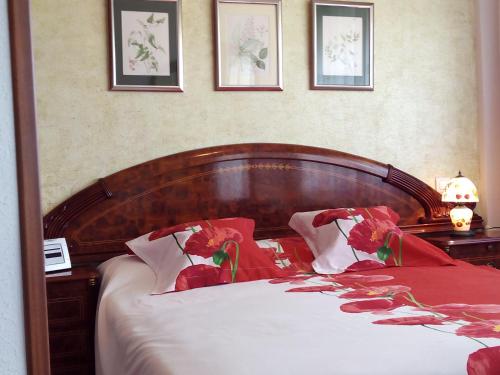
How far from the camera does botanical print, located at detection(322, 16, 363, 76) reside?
3.39 meters

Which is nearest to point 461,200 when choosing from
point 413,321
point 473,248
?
point 473,248

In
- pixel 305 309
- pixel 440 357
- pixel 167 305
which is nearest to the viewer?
pixel 440 357

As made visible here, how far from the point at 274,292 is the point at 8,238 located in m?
1.69

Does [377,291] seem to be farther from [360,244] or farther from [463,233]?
[463,233]

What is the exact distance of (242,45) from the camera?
10.6ft

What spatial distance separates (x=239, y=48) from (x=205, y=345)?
6.51ft

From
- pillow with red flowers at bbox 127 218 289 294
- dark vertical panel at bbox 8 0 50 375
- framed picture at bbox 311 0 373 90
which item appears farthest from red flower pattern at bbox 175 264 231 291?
dark vertical panel at bbox 8 0 50 375

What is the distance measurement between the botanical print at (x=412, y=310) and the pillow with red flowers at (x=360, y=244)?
0.14 meters

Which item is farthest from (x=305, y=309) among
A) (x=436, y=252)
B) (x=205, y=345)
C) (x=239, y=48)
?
(x=239, y=48)

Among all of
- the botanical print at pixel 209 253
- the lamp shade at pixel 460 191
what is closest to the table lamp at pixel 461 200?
the lamp shade at pixel 460 191

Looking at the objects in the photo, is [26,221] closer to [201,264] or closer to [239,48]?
[201,264]

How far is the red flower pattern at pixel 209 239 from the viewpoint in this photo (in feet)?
8.45

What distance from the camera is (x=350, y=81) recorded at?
3.44 metres

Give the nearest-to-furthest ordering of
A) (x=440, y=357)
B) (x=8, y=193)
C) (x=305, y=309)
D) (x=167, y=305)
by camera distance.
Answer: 1. (x=8, y=193)
2. (x=440, y=357)
3. (x=305, y=309)
4. (x=167, y=305)
